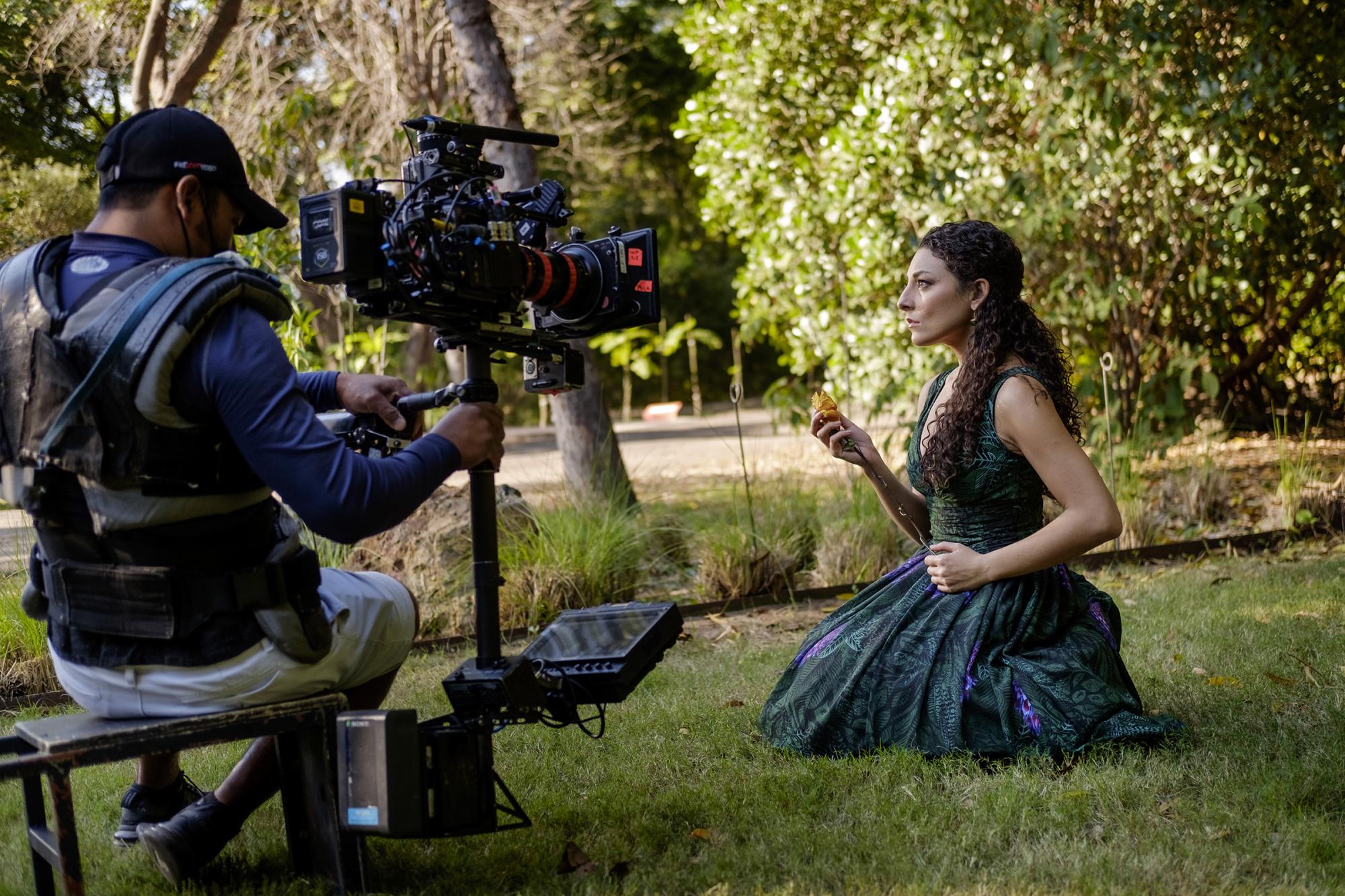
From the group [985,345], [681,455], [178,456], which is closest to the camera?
[178,456]

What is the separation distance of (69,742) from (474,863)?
37.0 inches

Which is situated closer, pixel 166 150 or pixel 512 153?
pixel 166 150

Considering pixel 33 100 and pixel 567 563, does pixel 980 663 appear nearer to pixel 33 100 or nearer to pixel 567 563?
pixel 567 563

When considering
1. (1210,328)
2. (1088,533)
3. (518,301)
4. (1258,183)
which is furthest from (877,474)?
(1210,328)

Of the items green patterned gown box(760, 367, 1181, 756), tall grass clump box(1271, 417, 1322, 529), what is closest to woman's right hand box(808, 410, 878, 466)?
green patterned gown box(760, 367, 1181, 756)

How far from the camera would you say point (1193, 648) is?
441 cm

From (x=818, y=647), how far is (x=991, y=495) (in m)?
0.69

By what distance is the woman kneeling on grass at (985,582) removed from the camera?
3258mm

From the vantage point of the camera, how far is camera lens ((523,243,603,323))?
274cm

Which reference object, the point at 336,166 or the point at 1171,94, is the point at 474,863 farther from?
the point at 336,166

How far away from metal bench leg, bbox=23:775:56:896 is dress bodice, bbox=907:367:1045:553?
240 cm

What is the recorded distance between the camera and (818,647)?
367 cm

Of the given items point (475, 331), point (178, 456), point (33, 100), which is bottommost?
point (178, 456)

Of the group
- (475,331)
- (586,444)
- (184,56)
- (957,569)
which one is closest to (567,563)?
(586,444)
